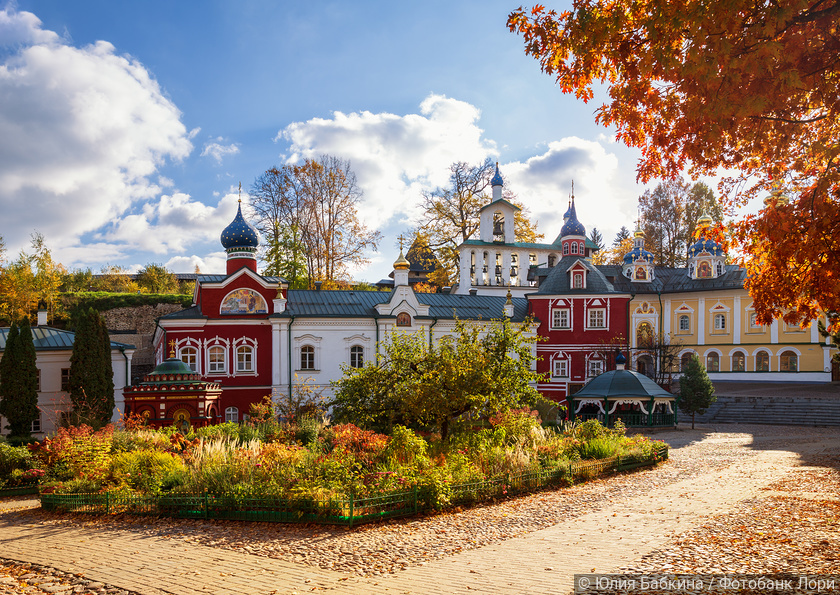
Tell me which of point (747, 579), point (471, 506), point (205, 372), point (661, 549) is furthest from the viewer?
point (205, 372)

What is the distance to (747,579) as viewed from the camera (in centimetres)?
655

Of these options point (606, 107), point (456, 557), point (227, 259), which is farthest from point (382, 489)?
point (227, 259)

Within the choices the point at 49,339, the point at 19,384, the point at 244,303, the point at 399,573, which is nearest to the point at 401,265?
the point at 244,303

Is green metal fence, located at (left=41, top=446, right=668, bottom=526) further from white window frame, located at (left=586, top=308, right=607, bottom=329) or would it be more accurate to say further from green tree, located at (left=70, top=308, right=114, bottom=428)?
white window frame, located at (left=586, top=308, right=607, bottom=329)

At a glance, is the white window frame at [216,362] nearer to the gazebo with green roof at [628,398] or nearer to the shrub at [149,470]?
the shrub at [149,470]

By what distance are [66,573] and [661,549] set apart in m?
7.81

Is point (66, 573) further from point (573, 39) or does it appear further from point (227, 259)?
point (227, 259)

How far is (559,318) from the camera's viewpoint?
33.2 m

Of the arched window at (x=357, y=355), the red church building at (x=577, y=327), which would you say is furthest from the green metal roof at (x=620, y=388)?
the arched window at (x=357, y=355)

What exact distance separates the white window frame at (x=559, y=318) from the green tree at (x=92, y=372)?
21265mm

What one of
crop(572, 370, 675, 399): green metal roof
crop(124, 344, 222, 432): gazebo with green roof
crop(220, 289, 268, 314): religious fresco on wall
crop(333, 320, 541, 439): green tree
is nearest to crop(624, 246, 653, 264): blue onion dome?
crop(572, 370, 675, 399): green metal roof

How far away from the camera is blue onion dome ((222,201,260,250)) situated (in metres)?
29.9

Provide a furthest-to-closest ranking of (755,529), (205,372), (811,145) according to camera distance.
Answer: (205,372)
(755,529)
(811,145)

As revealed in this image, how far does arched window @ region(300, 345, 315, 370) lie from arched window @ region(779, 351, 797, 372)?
1175 inches
